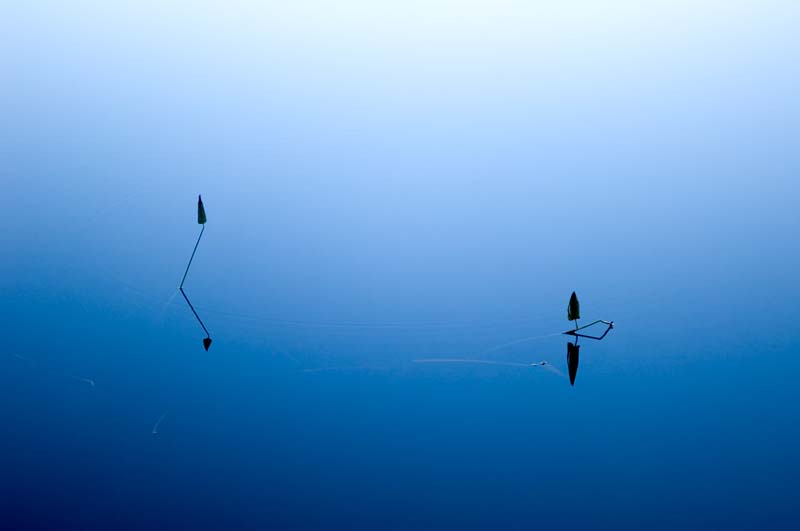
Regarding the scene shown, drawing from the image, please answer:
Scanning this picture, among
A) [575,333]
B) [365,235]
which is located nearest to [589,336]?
[575,333]

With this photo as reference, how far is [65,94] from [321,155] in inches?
16.3

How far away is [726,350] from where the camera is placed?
0.75m

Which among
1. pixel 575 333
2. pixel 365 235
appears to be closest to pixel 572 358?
pixel 575 333

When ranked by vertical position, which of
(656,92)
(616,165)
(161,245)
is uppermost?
(656,92)

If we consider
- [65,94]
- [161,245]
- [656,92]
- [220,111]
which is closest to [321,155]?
[220,111]

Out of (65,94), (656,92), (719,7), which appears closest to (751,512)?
(656,92)

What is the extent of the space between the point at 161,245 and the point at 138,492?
40cm

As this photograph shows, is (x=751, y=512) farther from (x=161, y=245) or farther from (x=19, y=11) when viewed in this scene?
(x=19, y=11)

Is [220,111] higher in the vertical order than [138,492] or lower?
higher

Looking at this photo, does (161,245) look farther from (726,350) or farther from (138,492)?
(726,350)

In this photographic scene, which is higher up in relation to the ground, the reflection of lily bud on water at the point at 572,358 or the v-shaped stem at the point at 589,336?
→ the v-shaped stem at the point at 589,336

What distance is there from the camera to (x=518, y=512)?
2.56 ft

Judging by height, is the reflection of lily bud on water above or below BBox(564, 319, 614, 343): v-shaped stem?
below

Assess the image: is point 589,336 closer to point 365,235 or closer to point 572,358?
point 572,358
